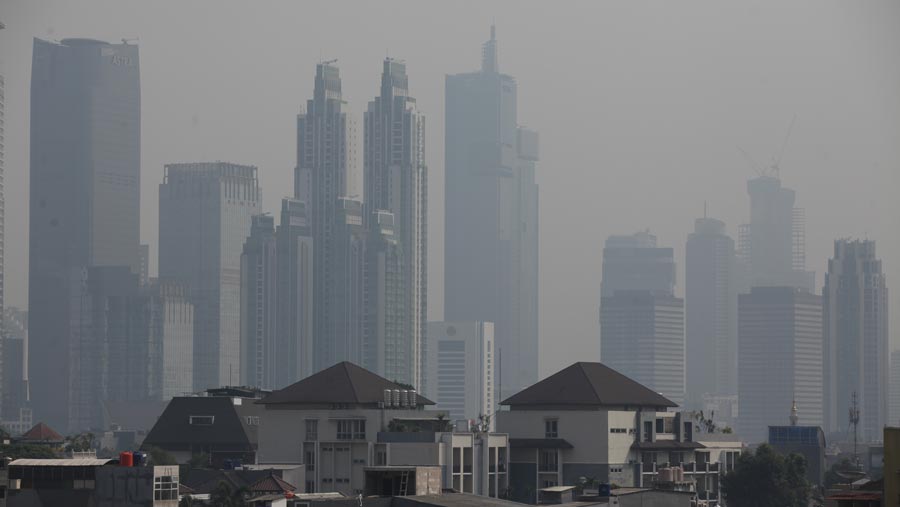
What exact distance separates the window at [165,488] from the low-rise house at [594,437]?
69.8 meters

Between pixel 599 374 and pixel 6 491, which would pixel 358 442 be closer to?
pixel 599 374

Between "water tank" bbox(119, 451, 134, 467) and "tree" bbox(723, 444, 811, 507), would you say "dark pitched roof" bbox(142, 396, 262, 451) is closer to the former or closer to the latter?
"tree" bbox(723, 444, 811, 507)

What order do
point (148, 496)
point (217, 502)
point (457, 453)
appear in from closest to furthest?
point (148, 496)
point (217, 502)
point (457, 453)

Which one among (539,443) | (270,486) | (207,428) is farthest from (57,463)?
(207,428)

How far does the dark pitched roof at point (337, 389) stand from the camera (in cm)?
14500

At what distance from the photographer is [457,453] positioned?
456ft

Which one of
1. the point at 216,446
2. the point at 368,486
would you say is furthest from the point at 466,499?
the point at 216,446

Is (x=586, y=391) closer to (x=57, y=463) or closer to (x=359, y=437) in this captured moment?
(x=359, y=437)

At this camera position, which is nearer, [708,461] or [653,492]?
[653,492]

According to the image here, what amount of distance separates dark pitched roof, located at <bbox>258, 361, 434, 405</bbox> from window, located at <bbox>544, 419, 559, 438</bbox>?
49.7 ft

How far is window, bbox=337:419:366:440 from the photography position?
465 feet

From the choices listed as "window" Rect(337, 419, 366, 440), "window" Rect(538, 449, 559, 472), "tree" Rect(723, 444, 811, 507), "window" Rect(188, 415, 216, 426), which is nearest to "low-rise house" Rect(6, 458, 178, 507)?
"window" Rect(337, 419, 366, 440)

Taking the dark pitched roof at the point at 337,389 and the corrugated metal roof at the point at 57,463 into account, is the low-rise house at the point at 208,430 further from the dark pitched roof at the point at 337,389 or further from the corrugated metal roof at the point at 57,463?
the corrugated metal roof at the point at 57,463

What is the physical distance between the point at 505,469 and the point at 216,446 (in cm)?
4128
